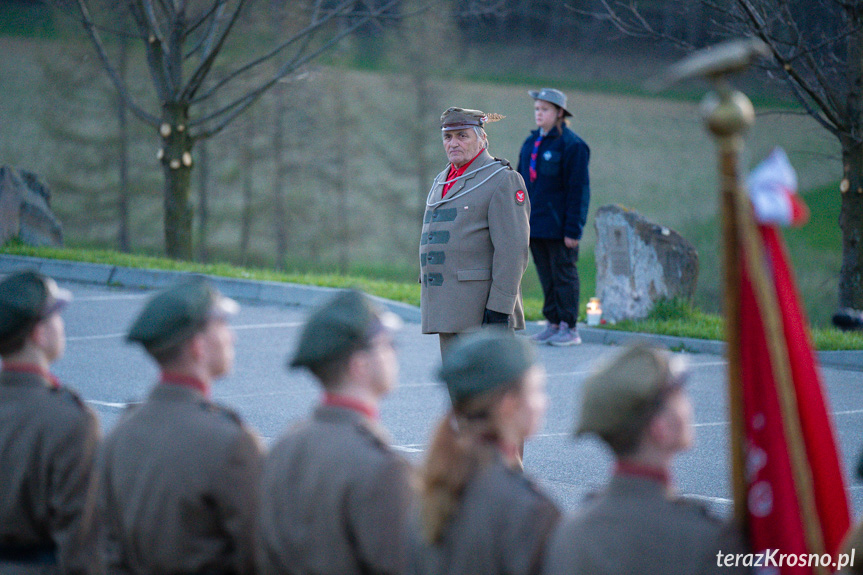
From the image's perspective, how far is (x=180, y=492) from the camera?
9.23 ft

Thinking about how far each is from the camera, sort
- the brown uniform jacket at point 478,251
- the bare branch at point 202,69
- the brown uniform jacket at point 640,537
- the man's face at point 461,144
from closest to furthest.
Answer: the brown uniform jacket at point 640,537, the brown uniform jacket at point 478,251, the man's face at point 461,144, the bare branch at point 202,69

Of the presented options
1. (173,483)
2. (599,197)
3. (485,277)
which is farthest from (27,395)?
(599,197)

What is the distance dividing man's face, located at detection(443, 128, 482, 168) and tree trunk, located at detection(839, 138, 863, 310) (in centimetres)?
705

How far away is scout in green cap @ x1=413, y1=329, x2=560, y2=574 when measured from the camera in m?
2.42

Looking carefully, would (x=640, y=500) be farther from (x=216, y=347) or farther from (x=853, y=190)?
(x=853, y=190)

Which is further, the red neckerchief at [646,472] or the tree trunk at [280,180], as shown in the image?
the tree trunk at [280,180]

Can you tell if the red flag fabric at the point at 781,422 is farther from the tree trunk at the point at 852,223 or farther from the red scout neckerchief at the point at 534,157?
the tree trunk at the point at 852,223

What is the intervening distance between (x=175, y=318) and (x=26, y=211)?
14.2m

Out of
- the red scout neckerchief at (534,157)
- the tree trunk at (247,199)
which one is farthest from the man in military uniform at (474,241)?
the tree trunk at (247,199)

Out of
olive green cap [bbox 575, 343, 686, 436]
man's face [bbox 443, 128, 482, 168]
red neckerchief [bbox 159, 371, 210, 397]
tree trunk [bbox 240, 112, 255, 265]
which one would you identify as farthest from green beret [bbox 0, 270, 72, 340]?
tree trunk [bbox 240, 112, 255, 265]

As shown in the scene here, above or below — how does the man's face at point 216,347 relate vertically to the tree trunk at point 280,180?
below

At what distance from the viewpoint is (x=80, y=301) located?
12531 millimetres

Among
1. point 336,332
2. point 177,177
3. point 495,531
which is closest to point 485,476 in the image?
point 495,531

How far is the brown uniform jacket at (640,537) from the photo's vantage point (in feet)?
7.25
